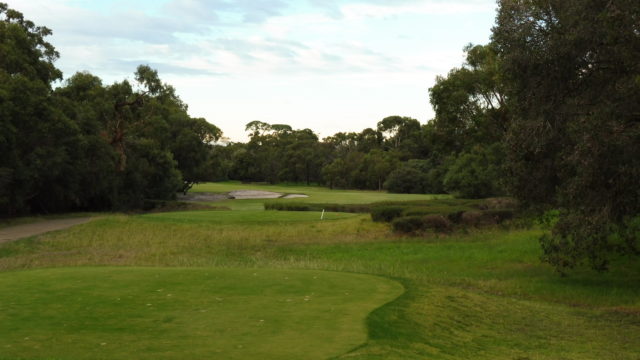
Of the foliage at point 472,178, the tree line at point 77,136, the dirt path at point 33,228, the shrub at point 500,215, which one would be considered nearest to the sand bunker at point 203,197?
the tree line at point 77,136

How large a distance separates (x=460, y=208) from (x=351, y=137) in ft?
367

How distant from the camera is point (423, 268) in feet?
69.4

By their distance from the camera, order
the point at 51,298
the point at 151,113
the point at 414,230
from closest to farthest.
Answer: the point at 51,298 < the point at 414,230 < the point at 151,113

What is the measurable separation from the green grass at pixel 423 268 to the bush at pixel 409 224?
0.96 m

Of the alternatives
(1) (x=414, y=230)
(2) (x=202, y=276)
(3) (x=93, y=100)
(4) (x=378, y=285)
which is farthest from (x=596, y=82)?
(3) (x=93, y=100)

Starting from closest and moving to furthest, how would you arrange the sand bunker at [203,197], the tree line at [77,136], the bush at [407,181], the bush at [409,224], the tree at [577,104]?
the tree at [577,104] → the bush at [409,224] → the tree line at [77,136] → the sand bunker at [203,197] → the bush at [407,181]

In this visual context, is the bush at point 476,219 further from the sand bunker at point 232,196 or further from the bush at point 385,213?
the sand bunker at point 232,196

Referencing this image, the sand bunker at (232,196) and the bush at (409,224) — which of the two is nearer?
the bush at (409,224)

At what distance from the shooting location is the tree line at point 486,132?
12508mm

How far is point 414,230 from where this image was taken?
30000mm

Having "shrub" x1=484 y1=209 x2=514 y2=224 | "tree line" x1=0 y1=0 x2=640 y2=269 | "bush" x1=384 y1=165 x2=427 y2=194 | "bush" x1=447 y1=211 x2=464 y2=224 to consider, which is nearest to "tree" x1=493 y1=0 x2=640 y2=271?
"tree line" x1=0 y1=0 x2=640 y2=269

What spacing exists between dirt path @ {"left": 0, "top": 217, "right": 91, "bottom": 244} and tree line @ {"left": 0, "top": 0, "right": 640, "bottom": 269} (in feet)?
10.1

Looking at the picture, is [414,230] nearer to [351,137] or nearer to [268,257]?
[268,257]

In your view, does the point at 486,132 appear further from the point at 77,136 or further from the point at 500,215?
the point at 77,136
